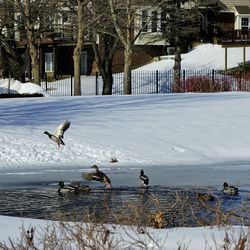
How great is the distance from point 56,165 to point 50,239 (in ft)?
49.0

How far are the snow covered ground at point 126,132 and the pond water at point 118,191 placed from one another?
105 cm

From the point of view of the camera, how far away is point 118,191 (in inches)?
683

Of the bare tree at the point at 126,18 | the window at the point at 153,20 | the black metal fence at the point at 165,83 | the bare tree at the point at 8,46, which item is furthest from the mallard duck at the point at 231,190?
the bare tree at the point at 8,46

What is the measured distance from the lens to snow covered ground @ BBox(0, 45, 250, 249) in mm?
24094

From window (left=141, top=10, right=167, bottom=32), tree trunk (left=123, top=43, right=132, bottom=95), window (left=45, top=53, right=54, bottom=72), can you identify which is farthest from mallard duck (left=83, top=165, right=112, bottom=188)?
window (left=45, top=53, right=54, bottom=72)

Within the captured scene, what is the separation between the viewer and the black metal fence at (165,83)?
4675 centimetres

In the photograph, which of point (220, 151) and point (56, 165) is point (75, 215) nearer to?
point (56, 165)

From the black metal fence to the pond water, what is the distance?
79.2 feet

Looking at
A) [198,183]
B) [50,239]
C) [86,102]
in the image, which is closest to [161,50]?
[86,102]

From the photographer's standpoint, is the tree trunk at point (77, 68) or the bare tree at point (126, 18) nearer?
the bare tree at point (126, 18)

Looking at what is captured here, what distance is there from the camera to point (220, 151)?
2605 cm

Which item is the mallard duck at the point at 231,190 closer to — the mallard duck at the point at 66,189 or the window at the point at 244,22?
the mallard duck at the point at 66,189

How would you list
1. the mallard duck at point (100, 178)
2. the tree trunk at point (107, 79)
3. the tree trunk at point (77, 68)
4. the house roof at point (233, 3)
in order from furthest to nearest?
the house roof at point (233, 3)
the tree trunk at point (107, 79)
the tree trunk at point (77, 68)
the mallard duck at point (100, 178)

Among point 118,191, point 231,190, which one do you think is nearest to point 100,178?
point 118,191
